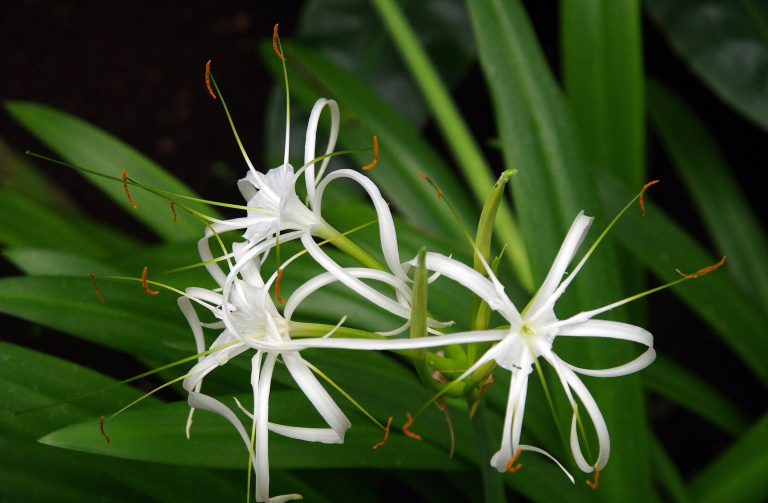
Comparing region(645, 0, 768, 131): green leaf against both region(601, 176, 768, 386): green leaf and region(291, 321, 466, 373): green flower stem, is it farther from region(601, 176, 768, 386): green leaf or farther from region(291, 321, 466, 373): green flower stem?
region(291, 321, 466, 373): green flower stem

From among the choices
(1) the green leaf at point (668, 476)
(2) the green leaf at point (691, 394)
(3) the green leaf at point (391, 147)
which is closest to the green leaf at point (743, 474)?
(1) the green leaf at point (668, 476)

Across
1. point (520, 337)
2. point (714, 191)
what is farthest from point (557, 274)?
point (714, 191)

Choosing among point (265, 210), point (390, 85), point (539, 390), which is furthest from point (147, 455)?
point (390, 85)

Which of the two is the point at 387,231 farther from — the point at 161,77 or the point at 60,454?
the point at 161,77

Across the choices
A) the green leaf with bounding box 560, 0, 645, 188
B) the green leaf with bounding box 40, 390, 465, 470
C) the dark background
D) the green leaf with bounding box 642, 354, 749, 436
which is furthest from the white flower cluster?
the dark background

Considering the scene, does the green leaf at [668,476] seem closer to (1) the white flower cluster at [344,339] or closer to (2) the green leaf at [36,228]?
(1) the white flower cluster at [344,339]
